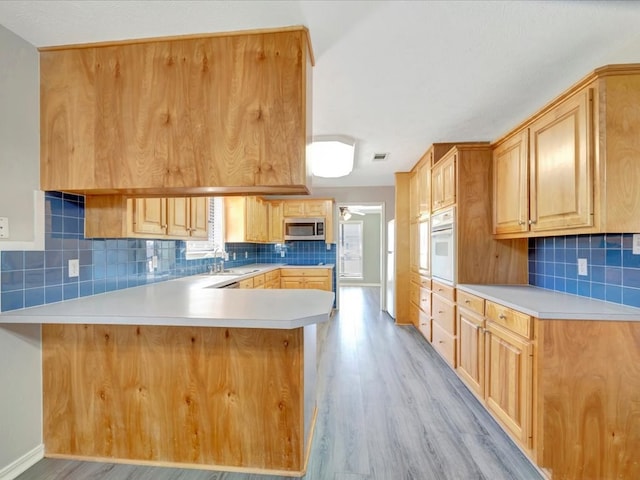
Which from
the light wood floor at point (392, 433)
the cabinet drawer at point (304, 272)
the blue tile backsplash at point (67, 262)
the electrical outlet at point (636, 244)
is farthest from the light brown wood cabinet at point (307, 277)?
the electrical outlet at point (636, 244)

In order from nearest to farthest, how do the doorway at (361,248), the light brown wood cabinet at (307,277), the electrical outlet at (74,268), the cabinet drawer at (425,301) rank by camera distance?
the electrical outlet at (74,268) < the cabinet drawer at (425,301) < the light brown wood cabinet at (307,277) < the doorway at (361,248)

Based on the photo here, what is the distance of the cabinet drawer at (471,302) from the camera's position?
2.24 m

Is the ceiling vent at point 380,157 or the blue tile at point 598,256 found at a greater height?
the ceiling vent at point 380,157

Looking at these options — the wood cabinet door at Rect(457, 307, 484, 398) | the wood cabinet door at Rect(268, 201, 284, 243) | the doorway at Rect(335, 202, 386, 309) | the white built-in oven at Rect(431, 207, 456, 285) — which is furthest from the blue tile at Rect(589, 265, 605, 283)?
the doorway at Rect(335, 202, 386, 309)

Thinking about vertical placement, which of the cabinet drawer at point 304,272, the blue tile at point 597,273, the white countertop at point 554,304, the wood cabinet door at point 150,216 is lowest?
the cabinet drawer at point 304,272

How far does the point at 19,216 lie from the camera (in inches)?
62.7

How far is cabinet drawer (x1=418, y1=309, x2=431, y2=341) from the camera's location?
3.50 m

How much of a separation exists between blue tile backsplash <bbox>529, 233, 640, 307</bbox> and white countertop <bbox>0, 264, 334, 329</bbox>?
171 centimetres

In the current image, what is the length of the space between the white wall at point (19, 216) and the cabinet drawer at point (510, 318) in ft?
9.06

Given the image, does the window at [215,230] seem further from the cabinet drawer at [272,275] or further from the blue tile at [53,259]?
the blue tile at [53,259]

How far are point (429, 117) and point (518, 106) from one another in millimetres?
685

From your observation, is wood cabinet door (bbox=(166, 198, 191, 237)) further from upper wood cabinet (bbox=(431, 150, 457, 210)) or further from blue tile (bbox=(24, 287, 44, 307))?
upper wood cabinet (bbox=(431, 150, 457, 210))

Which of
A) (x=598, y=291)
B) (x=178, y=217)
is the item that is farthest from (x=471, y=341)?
(x=178, y=217)

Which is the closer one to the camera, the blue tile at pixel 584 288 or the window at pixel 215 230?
the blue tile at pixel 584 288
